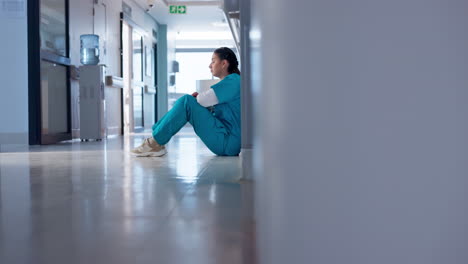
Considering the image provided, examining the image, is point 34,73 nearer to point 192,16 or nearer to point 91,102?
point 91,102

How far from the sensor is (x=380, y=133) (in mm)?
306

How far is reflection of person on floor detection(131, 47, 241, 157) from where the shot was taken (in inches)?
141

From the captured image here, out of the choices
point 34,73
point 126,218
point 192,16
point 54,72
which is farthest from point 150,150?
point 192,16

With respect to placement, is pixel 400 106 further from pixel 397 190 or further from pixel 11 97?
pixel 11 97

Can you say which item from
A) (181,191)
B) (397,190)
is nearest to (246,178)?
(181,191)

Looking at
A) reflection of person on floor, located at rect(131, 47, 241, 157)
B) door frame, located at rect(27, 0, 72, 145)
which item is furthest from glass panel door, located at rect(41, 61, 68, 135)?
reflection of person on floor, located at rect(131, 47, 241, 157)

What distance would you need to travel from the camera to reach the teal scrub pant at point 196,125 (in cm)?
355

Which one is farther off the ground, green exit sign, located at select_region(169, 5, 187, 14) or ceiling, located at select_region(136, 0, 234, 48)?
ceiling, located at select_region(136, 0, 234, 48)

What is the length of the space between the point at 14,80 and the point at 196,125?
11.1 ft

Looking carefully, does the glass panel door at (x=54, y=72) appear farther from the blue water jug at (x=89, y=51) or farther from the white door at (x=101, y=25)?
the white door at (x=101, y=25)

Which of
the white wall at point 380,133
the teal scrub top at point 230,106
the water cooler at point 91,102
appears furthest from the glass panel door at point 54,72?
the white wall at point 380,133

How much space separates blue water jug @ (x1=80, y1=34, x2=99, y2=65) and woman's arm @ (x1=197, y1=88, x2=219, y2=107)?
4.29 metres

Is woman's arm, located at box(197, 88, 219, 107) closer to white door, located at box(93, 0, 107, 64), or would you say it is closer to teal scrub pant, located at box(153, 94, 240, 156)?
teal scrub pant, located at box(153, 94, 240, 156)

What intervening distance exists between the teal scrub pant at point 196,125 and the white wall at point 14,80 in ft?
10.1
